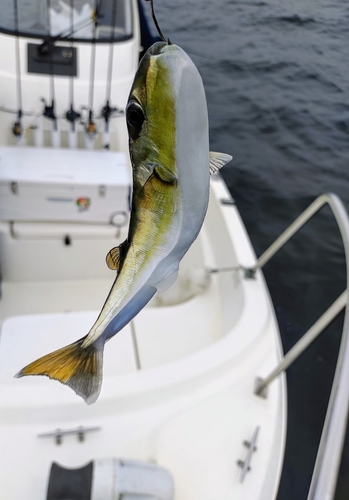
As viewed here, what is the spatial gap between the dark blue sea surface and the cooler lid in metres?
1.82

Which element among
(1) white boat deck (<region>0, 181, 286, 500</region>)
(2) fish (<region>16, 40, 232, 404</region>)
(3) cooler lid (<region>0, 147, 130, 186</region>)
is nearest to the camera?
(2) fish (<region>16, 40, 232, 404</region>)

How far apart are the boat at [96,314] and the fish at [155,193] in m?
1.14

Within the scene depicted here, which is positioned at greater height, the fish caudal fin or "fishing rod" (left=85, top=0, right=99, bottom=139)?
the fish caudal fin

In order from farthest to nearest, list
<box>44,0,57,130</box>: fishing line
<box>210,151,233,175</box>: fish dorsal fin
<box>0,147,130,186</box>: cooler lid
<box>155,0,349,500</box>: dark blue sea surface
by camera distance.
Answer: <box>155,0,349,500</box>: dark blue sea surface < <box>44,0,57,130</box>: fishing line < <box>0,147,130,186</box>: cooler lid < <box>210,151,233,175</box>: fish dorsal fin

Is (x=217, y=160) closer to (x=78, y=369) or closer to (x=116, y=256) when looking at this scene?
(x=116, y=256)

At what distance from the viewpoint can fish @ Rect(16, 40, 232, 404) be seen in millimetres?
436

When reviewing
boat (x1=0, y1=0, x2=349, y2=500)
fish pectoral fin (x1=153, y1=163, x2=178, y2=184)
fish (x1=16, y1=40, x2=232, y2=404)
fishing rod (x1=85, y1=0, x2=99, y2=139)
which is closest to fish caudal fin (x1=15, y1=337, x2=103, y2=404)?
fish (x1=16, y1=40, x2=232, y2=404)

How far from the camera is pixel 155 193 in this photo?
463 mm

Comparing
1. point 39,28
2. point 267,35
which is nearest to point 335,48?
point 267,35

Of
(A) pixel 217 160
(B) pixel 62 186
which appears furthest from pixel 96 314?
(A) pixel 217 160

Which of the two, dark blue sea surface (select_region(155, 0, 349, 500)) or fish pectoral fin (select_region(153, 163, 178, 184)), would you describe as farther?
dark blue sea surface (select_region(155, 0, 349, 500))

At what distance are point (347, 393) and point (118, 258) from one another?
0.80 metres

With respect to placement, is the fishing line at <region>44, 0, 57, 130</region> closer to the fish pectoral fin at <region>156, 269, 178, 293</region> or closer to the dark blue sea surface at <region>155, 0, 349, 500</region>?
the dark blue sea surface at <region>155, 0, 349, 500</region>

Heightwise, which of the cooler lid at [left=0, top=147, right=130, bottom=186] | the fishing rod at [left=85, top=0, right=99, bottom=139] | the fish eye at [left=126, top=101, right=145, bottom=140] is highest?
the fish eye at [left=126, top=101, right=145, bottom=140]
